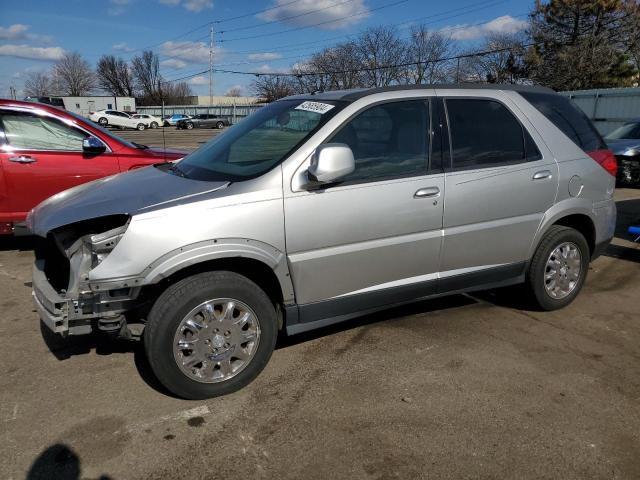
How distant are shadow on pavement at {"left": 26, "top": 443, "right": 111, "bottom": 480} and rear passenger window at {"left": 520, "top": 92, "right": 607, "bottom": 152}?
399cm

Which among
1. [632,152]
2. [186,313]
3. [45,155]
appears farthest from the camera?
[632,152]

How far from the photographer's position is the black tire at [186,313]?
288cm

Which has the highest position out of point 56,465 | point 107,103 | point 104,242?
point 107,103

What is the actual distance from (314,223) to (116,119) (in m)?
47.6

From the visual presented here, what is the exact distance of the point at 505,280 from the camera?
164 inches

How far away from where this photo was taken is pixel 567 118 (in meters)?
4.38

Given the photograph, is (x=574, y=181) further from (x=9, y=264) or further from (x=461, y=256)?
(x=9, y=264)


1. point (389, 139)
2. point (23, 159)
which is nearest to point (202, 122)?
point (23, 159)

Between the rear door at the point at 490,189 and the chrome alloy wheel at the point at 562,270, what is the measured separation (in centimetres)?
35

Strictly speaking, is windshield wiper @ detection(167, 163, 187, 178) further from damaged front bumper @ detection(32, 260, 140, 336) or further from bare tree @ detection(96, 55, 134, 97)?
bare tree @ detection(96, 55, 134, 97)

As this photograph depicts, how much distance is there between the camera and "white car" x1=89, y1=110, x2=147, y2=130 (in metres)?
44.8

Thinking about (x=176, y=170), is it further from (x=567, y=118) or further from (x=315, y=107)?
(x=567, y=118)

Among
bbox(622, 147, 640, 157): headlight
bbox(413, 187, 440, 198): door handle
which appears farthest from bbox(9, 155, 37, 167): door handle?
bbox(622, 147, 640, 157): headlight

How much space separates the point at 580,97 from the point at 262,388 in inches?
857
